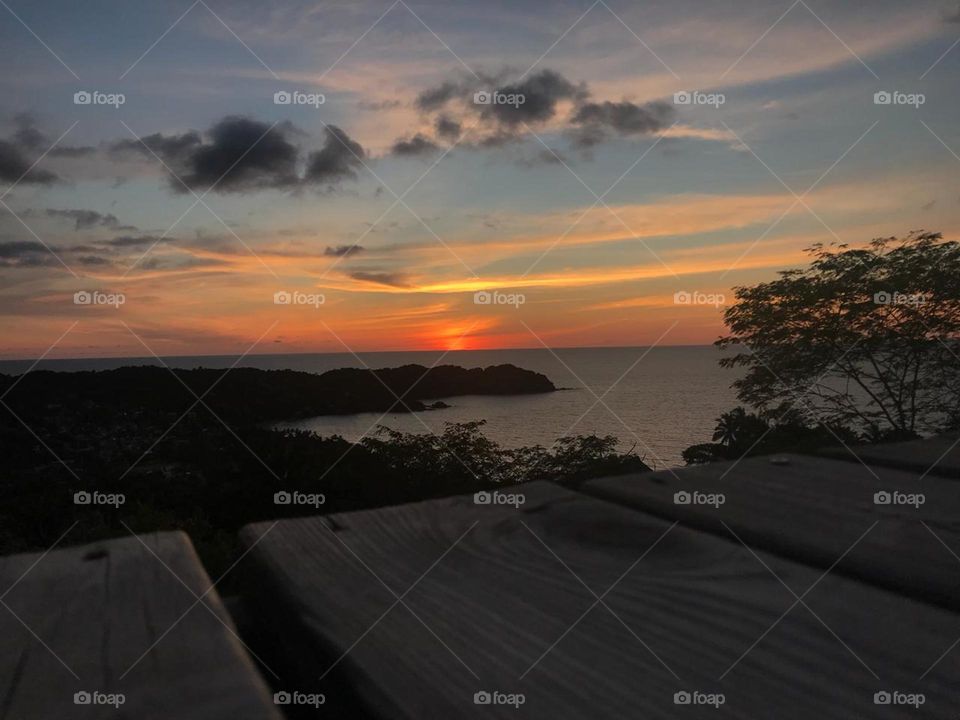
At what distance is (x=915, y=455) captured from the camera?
1.15 m

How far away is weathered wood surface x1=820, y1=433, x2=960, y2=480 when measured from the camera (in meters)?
→ 1.04

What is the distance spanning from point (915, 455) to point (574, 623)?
2.94 ft

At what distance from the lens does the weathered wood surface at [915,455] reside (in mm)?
1037

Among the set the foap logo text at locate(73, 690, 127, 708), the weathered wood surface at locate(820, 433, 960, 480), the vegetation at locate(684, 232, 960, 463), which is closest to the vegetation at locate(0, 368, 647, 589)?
the vegetation at locate(684, 232, 960, 463)

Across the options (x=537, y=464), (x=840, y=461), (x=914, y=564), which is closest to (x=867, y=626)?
(x=914, y=564)

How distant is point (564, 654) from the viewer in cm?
47

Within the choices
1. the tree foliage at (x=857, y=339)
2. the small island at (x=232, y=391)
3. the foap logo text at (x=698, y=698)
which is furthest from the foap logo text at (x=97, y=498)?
the tree foliage at (x=857, y=339)

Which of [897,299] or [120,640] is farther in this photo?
[897,299]

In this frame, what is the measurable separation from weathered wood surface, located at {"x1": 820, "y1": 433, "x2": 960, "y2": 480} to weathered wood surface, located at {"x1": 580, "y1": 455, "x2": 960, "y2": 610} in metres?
0.04

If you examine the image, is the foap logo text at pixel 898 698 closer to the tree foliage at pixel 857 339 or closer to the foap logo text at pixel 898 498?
the foap logo text at pixel 898 498

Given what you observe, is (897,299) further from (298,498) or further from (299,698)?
(299,698)

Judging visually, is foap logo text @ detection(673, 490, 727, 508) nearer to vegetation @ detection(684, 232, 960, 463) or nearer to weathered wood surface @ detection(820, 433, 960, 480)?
weathered wood surface @ detection(820, 433, 960, 480)

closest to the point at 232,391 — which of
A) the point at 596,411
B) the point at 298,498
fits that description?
the point at 298,498

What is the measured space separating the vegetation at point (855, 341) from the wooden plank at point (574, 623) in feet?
30.1
